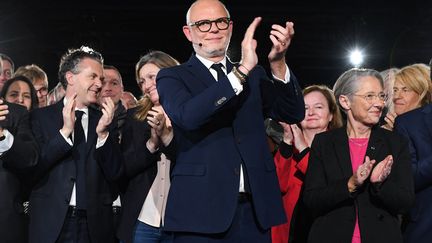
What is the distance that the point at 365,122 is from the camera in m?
3.41

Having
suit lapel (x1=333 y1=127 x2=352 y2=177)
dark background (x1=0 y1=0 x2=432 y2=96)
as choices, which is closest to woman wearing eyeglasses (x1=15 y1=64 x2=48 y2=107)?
suit lapel (x1=333 y1=127 x2=352 y2=177)

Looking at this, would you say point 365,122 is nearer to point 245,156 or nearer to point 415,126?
point 415,126

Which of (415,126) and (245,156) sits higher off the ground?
(415,126)

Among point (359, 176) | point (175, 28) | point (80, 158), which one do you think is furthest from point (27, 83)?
point (175, 28)

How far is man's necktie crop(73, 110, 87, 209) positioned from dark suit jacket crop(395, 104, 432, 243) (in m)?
1.63

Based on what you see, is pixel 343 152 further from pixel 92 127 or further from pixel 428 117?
pixel 92 127

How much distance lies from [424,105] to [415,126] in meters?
0.37

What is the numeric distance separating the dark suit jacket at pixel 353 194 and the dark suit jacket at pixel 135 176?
857mm

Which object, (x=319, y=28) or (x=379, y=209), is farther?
(x=319, y=28)

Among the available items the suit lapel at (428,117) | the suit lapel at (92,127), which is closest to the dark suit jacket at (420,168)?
the suit lapel at (428,117)

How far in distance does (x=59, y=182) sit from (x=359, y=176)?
1.48 m

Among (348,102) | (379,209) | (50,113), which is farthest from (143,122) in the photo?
(379,209)

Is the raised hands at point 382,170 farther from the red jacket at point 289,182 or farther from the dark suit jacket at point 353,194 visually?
the red jacket at point 289,182

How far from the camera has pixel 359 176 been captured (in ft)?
10.0
